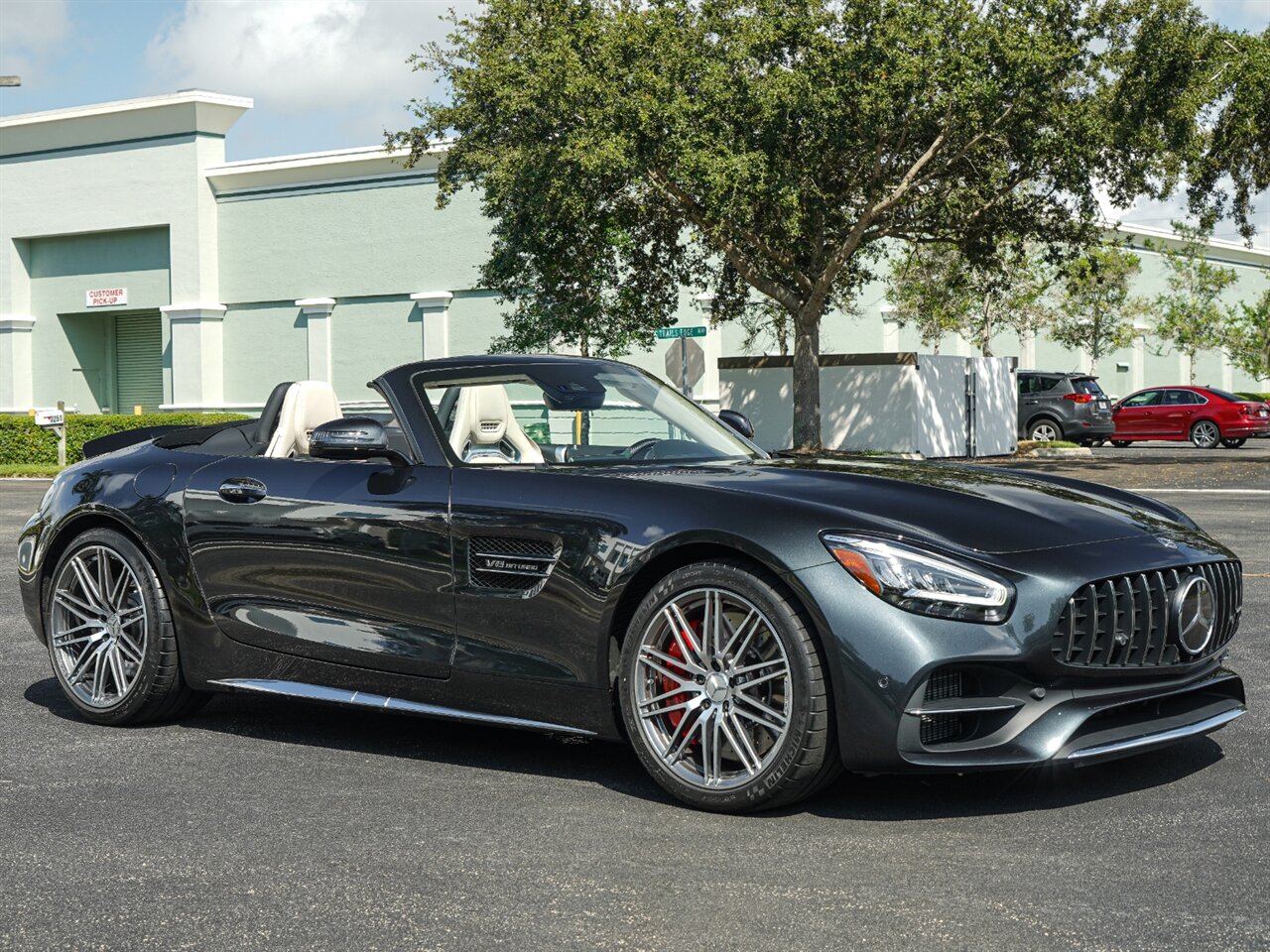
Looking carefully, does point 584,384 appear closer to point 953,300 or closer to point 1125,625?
point 1125,625

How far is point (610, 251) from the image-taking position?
31.2 metres

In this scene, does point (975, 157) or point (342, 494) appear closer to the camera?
point (342, 494)

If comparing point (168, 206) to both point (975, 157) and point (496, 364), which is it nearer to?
point (975, 157)

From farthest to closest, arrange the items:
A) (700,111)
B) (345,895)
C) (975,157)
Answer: (975,157)
(700,111)
(345,895)

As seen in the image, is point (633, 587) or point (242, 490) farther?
point (242, 490)

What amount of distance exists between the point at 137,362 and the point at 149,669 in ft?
160

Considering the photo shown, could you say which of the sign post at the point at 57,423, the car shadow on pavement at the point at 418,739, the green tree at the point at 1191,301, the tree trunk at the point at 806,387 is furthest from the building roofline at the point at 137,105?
the car shadow on pavement at the point at 418,739

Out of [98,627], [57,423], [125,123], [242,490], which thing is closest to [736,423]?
[242,490]

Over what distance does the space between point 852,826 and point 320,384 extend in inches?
130

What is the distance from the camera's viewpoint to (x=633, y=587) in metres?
5.17

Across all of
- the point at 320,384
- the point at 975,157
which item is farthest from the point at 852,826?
the point at 975,157

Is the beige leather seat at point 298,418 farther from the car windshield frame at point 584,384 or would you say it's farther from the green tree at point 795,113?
the green tree at point 795,113

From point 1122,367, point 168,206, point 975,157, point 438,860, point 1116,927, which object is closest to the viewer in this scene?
point 1116,927

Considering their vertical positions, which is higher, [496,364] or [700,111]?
[700,111]
